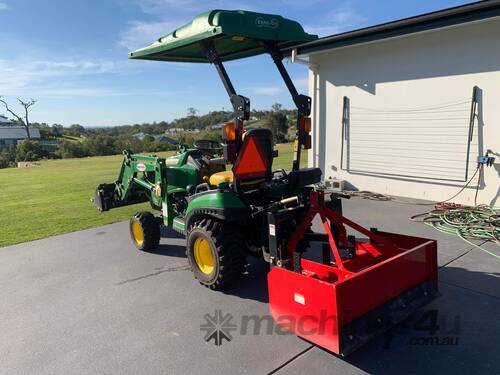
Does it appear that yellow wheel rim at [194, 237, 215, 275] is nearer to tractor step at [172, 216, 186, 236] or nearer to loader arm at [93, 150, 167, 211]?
tractor step at [172, 216, 186, 236]

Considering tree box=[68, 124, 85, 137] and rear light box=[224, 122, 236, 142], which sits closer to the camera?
rear light box=[224, 122, 236, 142]

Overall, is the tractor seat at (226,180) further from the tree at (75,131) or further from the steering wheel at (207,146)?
the tree at (75,131)

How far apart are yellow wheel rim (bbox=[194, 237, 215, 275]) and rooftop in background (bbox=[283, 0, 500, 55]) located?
2925 millimetres

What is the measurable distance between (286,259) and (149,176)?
281cm

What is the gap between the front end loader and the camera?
8.91 feet

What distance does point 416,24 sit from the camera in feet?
22.7

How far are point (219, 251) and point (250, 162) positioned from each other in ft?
2.94

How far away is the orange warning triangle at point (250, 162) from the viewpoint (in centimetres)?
359

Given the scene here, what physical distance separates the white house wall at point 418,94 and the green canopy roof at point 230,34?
4375 millimetres

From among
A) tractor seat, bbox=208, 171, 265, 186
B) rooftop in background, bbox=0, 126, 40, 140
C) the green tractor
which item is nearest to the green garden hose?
the green tractor

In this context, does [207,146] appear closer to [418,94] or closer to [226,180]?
[226,180]

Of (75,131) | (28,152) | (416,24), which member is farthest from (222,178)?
(75,131)

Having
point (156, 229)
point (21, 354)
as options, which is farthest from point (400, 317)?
point (156, 229)

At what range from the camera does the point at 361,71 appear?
27.8 ft
